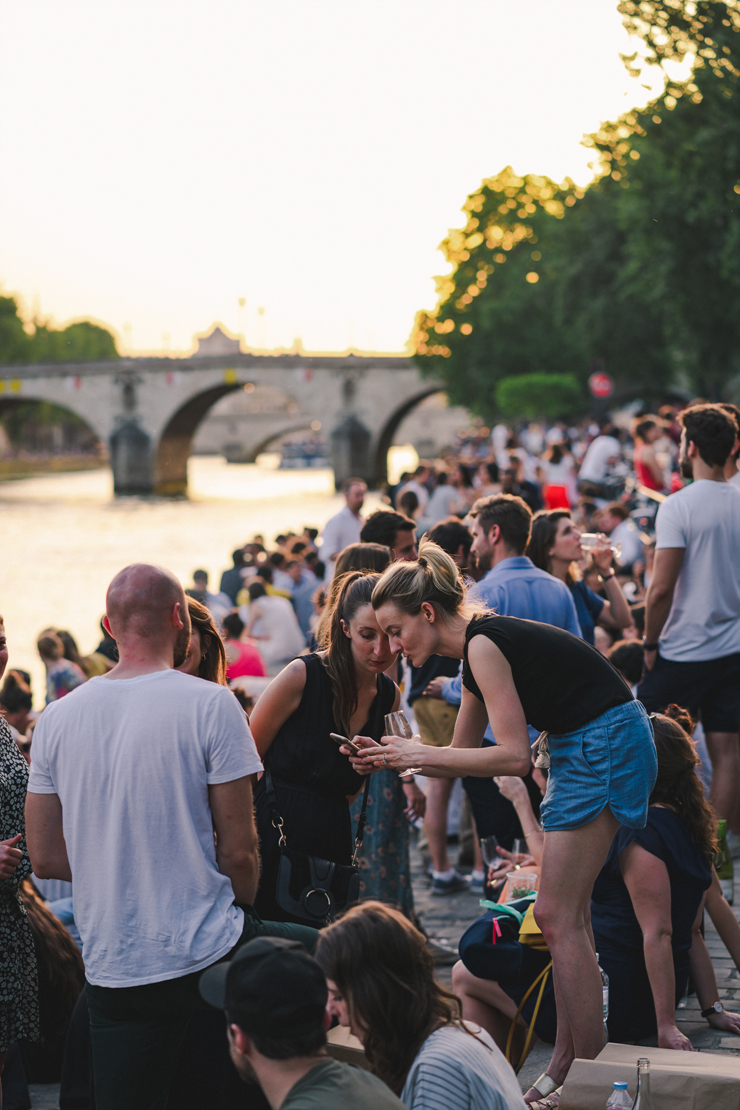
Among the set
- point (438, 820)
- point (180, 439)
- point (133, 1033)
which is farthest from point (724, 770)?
point (180, 439)

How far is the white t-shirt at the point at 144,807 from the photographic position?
2.46 metres

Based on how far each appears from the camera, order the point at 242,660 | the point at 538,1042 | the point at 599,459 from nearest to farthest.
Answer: the point at 538,1042, the point at 242,660, the point at 599,459

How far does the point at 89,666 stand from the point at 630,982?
627 cm

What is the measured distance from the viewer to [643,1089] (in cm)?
250

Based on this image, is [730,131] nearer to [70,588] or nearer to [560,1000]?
[560,1000]

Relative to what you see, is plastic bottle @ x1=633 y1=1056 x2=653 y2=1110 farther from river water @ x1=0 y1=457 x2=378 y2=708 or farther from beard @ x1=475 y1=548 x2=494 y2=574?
river water @ x1=0 y1=457 x2=378 y2=708

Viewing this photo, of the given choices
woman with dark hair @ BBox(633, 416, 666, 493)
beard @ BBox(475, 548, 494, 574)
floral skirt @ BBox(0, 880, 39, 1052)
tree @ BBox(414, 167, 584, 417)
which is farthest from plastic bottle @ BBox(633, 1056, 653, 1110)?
tree @ BBox(414, 167, 584, 417)

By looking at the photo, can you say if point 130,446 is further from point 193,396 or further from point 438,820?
point 438,820

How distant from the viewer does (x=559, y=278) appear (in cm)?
3528

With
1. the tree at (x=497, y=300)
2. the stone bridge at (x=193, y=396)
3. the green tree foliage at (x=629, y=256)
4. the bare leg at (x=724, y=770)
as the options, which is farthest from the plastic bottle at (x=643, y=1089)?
the stone bridge at (x=193, y=396)

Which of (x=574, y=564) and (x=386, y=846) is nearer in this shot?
(x=386, y=846)

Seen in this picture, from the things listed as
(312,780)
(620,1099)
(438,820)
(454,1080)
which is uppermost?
(312,780)

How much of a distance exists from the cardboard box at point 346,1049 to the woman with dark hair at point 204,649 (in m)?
1.04

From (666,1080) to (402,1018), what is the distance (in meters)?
0.75
